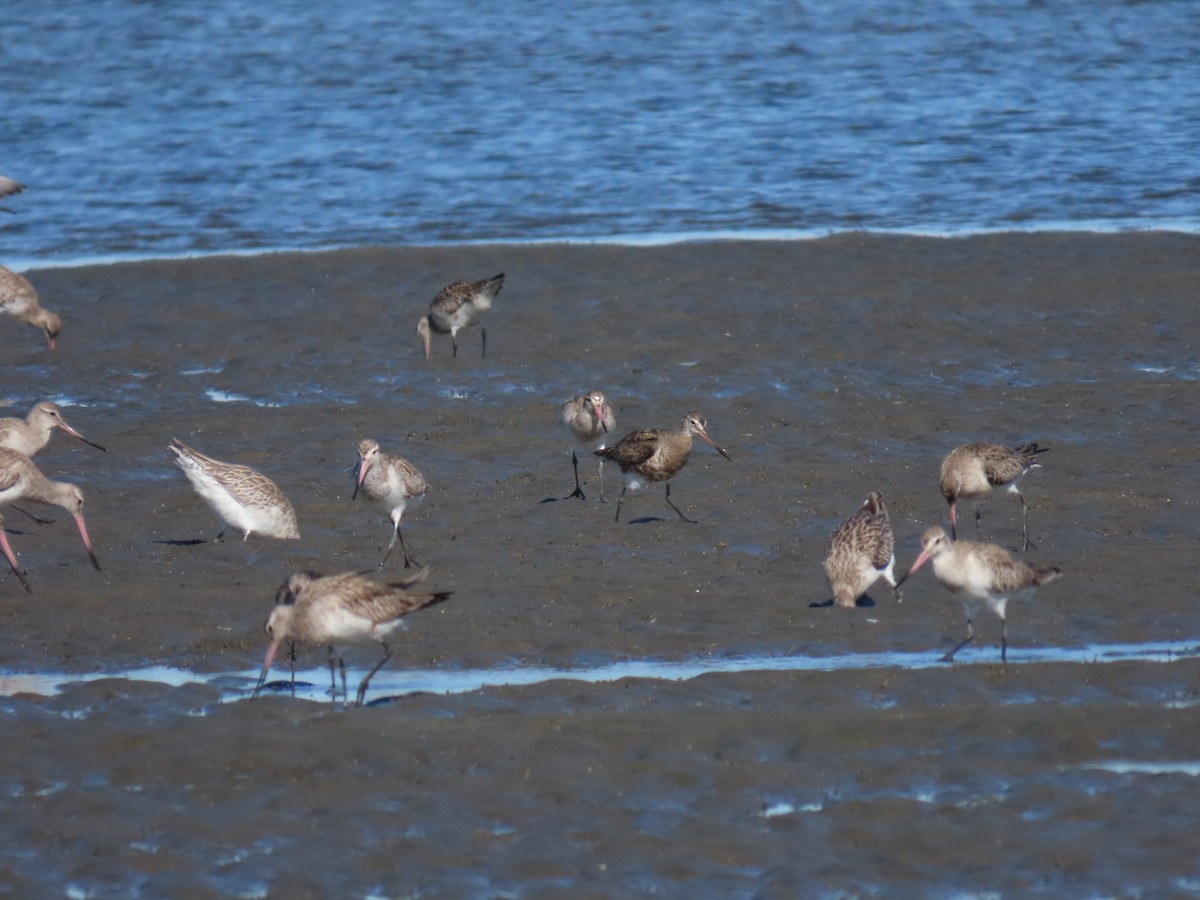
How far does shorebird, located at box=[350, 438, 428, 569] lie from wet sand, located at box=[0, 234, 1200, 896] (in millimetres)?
294

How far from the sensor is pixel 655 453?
13148 millimetres

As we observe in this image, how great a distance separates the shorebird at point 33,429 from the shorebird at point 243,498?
1.59 m

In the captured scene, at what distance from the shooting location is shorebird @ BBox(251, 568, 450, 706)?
30.5ft

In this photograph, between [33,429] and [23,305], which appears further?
[23,305]

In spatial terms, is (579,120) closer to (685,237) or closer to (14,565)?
(685,237)

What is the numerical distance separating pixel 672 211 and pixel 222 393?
27.4ft

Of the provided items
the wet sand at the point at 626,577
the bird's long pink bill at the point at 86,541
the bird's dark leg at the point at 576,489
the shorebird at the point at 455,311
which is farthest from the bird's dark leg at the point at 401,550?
the shorebird at the point at 455,311

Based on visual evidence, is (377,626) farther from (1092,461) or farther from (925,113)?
(925,113)

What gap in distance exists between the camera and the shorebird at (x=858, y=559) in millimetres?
10492

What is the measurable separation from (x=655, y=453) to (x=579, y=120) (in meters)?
16.8

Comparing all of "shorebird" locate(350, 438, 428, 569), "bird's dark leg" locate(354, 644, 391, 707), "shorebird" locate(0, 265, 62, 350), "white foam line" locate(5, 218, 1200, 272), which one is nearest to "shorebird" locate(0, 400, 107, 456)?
"shorebird" locate(350, 438, 428, 569)

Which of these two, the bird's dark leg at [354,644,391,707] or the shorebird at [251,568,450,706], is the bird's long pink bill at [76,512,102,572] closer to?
the shorebird at [251,568,450,706]

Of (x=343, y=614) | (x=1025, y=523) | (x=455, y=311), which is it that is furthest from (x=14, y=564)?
(x=455, y=311)

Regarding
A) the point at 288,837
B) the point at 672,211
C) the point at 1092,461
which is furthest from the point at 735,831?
the point at 672,211
